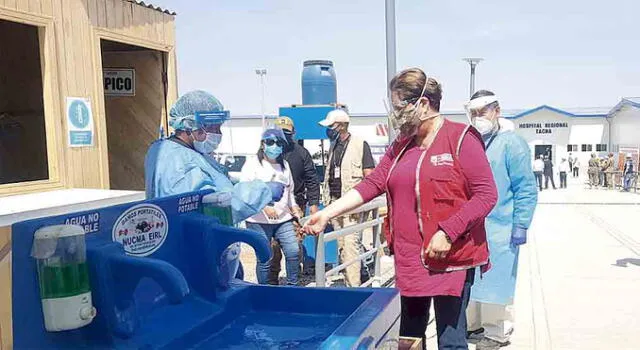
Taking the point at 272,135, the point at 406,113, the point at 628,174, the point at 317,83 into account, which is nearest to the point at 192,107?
the point at 406,113

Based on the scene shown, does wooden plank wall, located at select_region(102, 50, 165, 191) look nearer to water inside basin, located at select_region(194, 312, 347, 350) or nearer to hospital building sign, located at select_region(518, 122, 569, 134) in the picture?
water inside basin, located at select_region(194, 312, 347, 350)

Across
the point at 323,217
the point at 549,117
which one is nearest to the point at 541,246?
the point at 323,217

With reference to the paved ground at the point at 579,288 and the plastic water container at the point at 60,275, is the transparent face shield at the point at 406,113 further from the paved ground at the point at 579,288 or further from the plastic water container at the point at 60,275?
the paved ground at the point at 579,288

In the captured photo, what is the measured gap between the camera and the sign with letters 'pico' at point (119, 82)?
18.4ft

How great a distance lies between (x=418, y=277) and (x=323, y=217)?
52 cm

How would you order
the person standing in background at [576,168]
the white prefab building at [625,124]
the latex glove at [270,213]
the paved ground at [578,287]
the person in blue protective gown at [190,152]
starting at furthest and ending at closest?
1. the person standing in background at [576,168]
2. the white prefab building at [625,124]
3. the latex glove at [270,213]
4. the paved ground at [578,287]
5. the person in blue protective gown at [190,152]

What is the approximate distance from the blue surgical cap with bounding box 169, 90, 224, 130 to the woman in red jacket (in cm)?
73

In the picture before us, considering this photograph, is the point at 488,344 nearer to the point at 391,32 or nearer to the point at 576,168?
the point at 391,32

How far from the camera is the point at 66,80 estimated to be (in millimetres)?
4008

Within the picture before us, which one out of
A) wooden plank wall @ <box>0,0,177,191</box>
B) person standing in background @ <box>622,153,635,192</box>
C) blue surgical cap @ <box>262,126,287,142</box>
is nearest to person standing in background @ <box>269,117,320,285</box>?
blue surgical cap @ <box>262,126,287,142</box>

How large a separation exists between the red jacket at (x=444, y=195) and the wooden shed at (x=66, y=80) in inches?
102

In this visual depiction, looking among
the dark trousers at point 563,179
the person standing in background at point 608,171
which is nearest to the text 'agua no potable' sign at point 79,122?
the person standing in background at point 608,171

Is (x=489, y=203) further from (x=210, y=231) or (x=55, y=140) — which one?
(x=55, y=140)

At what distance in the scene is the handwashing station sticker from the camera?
1579mm
